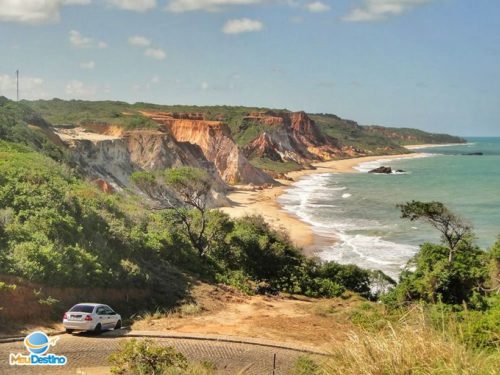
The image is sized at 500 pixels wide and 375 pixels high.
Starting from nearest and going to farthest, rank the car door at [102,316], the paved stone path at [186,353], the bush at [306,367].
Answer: the bush at [306,367] < the paved stone path at [186,353] < the car door at [102,316]

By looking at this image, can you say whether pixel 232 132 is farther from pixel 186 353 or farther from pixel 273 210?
pixel 186 353

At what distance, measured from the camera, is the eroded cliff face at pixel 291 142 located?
115 metres

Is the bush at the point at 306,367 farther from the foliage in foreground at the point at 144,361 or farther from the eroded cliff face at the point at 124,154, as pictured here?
the eroded cliff face at the point at 124,154

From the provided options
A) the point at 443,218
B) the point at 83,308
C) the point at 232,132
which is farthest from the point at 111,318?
the point at 232,132

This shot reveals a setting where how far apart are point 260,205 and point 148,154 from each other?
47.2 feet

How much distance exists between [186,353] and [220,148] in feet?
232

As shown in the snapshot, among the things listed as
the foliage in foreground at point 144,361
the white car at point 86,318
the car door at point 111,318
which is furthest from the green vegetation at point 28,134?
the foliage in foreground at point 144,361

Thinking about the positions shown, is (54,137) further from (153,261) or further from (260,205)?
(153,261)

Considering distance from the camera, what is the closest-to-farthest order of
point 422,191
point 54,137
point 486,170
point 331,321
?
point 331,321
point 54,137
point 422,191
point 486,170

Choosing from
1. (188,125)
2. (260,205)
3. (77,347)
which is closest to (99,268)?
(77,347)

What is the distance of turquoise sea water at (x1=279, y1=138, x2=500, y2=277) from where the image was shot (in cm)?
3644

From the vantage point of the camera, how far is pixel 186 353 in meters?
13.7

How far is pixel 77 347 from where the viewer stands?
12.9 meters

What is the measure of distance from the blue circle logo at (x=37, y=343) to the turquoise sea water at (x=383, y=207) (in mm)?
20610
